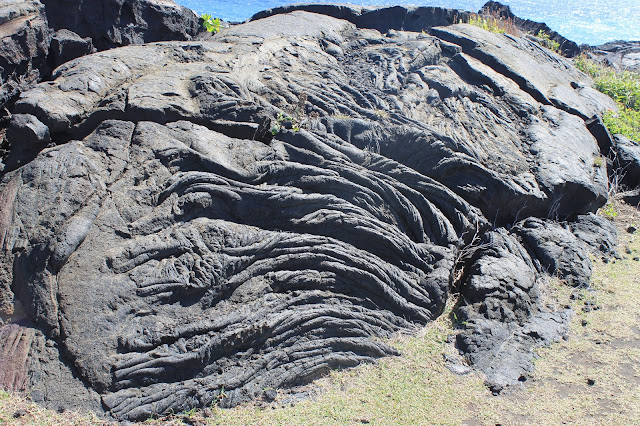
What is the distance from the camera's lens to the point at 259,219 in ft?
20.0

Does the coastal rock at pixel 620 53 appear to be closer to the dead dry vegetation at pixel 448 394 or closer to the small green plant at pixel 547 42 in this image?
the small green plant at pixel 547 42

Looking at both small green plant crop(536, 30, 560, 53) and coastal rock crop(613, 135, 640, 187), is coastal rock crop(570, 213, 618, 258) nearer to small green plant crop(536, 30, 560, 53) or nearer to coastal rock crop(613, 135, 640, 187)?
coastal rock crop(613, 135, 640, 187)

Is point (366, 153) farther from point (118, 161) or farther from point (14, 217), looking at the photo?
point (14, 217)

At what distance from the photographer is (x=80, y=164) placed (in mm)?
5684

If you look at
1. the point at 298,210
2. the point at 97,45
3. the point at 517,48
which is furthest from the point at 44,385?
the point at 517,48

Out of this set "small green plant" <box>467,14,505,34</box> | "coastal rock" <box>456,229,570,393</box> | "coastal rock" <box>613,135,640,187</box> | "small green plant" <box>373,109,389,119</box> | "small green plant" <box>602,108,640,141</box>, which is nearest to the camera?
"coastal rock" <box>456,229,570,393</box>

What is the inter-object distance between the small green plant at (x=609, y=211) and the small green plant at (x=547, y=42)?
659 centimetres

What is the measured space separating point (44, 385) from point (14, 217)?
1668 mm

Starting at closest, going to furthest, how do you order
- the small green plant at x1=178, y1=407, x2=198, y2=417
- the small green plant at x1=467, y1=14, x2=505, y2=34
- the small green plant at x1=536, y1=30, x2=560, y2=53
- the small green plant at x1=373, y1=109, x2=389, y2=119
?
the small green plant at x1=178, y1=407, x2=198, y2=417
the small green plant at x1=373, y1=109, x2=389, y2=119
the small green plant at x1=467, y1=14, x2=505, y2=34
the small green plant at x1=536, y1=30, x2=560, y2=53

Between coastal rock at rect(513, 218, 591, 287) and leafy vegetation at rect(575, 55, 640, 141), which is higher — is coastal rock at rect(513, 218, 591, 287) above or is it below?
below

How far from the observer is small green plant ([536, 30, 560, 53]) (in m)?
14.6

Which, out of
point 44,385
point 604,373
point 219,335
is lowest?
point 44,385

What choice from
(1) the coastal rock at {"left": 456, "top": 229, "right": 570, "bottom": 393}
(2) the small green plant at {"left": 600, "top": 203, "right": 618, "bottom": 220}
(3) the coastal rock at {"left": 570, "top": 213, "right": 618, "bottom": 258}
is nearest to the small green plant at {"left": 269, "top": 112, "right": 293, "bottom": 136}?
(1) the coastal rock at {"left": 456, "top": 229, "right": 570, "bottom": 393}

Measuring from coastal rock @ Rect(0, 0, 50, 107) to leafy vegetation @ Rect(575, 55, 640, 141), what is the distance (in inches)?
379
